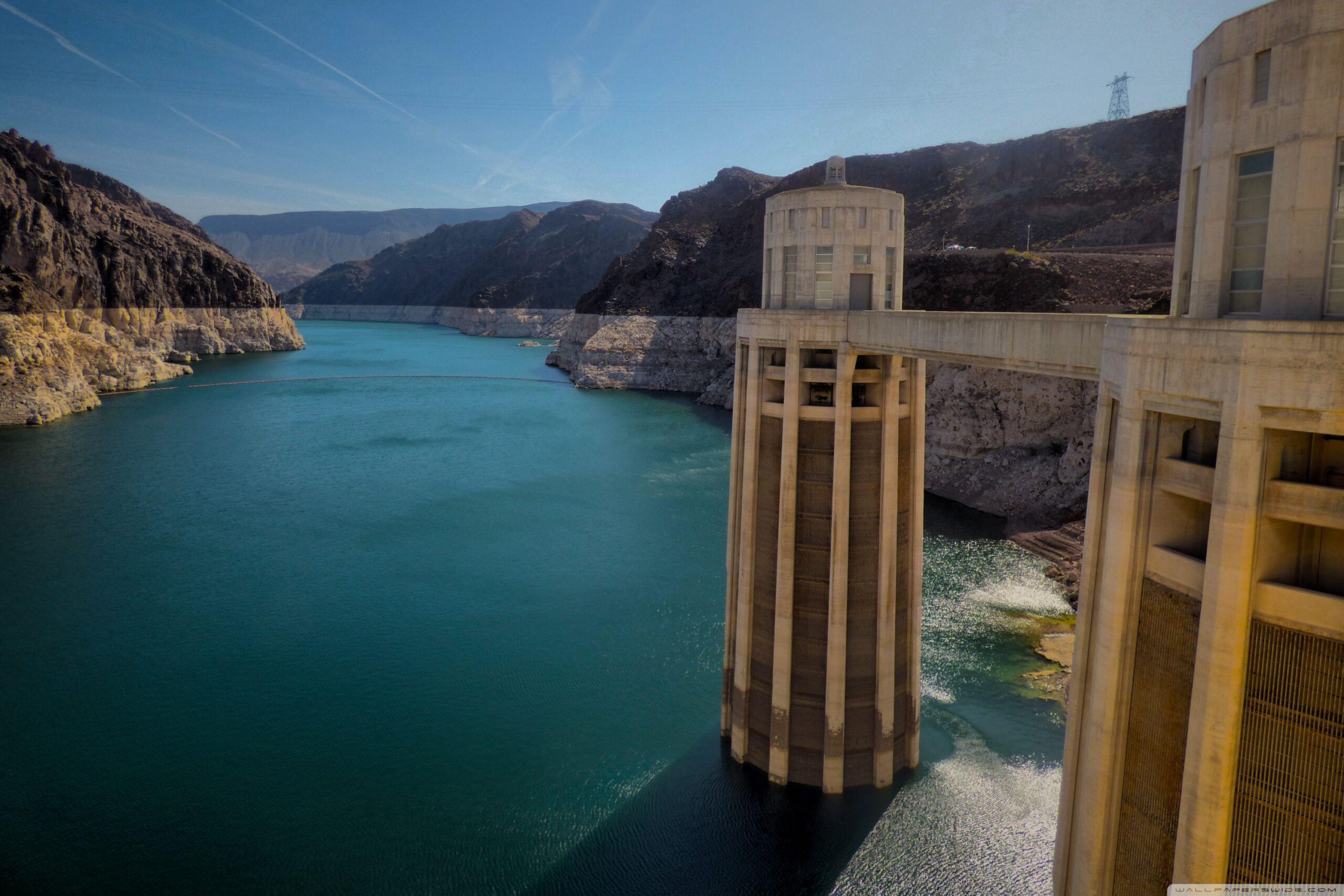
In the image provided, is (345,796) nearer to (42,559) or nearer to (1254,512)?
(1254,512)

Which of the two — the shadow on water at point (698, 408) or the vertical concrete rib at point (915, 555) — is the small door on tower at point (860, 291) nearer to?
the vertical concrete rib at point (915, 555)

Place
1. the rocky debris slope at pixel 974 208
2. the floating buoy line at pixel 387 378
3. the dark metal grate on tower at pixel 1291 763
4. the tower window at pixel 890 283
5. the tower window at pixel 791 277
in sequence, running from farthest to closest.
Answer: the floating buoy line at pixel 387 378, the rocky debris slope at pixel 974 208, the tower window at pixel 890 283, the tower window at pixel 791 277, the dark metal grate on tower at pixel 1291 763

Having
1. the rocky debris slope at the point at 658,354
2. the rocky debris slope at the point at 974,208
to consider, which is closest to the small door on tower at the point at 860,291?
the rocky debris slope at the point at 974,208

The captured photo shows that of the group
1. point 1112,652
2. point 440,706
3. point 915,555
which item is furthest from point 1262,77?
point 440,706

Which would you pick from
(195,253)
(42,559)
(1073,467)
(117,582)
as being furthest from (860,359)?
(195,253)

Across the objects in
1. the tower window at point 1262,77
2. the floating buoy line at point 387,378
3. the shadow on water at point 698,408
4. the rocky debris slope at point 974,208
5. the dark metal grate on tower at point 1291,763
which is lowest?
the shadow on water at point 698,408
